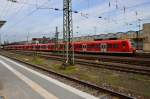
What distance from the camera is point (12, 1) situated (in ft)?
81.9

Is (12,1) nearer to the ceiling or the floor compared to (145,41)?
nearer to the ceiling

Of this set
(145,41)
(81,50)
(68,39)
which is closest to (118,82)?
(68,39)

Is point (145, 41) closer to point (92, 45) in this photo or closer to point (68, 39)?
point (92, 45)

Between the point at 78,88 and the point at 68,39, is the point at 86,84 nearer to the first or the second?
the point at 78,88

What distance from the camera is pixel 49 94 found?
13.4 m

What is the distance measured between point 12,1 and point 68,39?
245 inches

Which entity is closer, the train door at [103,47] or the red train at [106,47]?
the red train at [106,47]

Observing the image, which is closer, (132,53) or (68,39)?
(68,39)

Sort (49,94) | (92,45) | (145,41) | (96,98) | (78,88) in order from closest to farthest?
(96,98)
(49,94)
(78,88)
(92,45)
(145,41)

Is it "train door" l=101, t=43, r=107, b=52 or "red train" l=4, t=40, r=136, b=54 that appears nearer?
"red train" l=4, t=40, r=136, b=54

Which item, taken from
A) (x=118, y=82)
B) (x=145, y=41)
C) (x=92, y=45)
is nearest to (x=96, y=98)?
(x=118, y=82)

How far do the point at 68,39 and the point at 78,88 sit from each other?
12.1 meters

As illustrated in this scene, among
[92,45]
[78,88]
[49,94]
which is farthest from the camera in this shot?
[92,45]

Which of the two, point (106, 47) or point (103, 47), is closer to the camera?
point (106, 47)
